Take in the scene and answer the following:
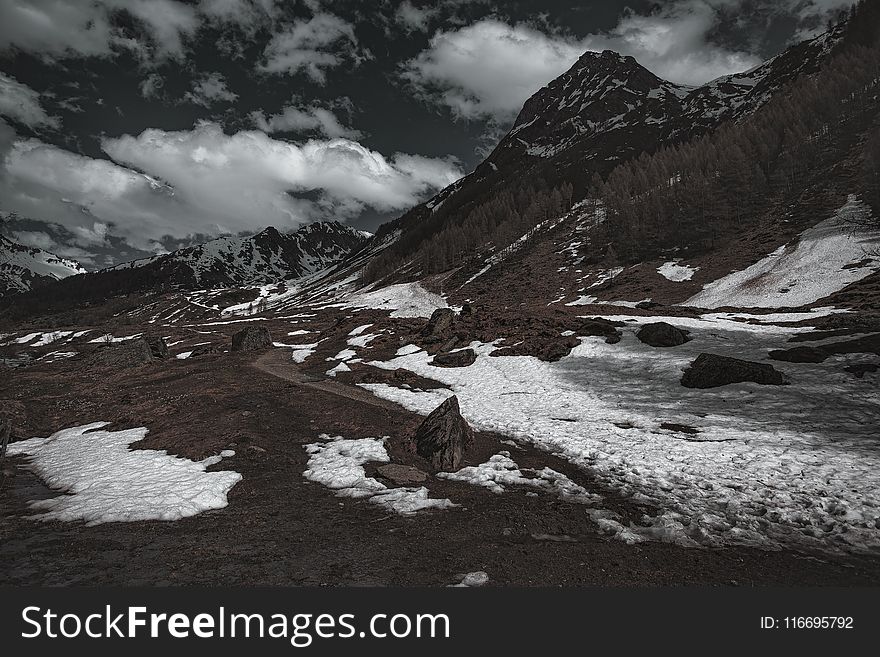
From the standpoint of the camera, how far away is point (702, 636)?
521cm

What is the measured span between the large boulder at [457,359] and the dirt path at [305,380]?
26.4 ft

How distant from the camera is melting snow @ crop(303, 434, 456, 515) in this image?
33.2ft

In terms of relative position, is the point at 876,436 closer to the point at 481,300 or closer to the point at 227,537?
the point at 227,537

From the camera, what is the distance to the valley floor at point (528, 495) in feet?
22.6

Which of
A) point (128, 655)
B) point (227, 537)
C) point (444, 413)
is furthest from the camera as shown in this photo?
point (444, 413)

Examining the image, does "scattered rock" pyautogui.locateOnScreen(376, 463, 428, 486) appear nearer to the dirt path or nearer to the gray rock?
the dirt path

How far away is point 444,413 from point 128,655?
11.1 meters

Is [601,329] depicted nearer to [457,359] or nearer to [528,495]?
[457,359]

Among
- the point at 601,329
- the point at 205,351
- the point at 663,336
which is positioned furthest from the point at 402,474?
the point at 205,351

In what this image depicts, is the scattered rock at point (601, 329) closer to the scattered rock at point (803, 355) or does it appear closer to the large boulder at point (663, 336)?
the large boulder at point (663, 336)

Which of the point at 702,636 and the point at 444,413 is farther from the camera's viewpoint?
the point at 444,413

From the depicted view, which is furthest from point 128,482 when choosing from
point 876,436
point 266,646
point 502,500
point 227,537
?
point 876,436

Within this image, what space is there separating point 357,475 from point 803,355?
2179 centimetres

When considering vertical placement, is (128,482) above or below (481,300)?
below
